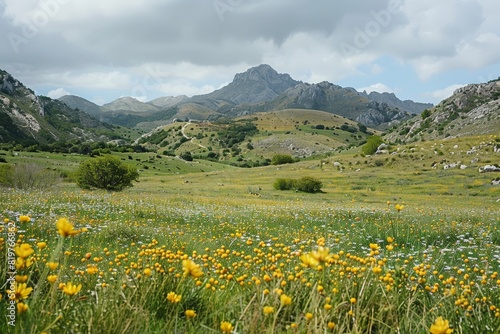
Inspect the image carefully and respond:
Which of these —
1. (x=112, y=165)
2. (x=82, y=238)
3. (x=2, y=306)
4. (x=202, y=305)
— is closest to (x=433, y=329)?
(x=202, y=305)

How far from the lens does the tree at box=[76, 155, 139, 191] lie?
42.8 m

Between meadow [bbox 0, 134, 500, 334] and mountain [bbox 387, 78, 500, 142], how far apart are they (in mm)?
99330

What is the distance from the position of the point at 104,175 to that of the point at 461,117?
116679mm

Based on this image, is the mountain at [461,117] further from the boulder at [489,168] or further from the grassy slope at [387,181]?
the boulder at [489,168]

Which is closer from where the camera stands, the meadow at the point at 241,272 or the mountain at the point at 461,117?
the meadow at the point at 241,272

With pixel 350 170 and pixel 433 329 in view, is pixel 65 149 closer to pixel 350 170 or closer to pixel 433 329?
pixel 350 170

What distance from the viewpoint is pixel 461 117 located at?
4737 inches

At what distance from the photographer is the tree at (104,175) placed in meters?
42.8

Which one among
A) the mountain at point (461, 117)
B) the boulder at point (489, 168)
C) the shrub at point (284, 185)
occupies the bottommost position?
the shrub at point (284, 185)

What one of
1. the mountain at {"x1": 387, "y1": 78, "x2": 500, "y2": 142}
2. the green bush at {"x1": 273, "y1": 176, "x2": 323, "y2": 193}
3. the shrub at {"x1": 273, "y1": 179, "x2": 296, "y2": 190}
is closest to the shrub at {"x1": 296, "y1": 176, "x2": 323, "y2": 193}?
the green bush at {"x1": 273, "y1": 176, "x2": 323, "y2": 193}

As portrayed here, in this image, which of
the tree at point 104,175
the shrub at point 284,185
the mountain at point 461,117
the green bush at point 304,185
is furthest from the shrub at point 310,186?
the mountain at point 461,117

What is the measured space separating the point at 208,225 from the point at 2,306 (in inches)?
436

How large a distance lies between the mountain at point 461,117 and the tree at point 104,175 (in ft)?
295

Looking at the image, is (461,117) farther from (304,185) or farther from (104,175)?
(104,175)
